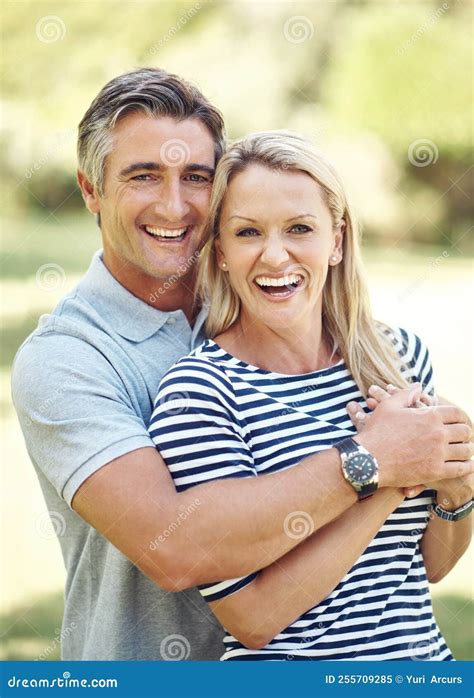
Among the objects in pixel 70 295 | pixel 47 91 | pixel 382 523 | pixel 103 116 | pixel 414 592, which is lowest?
pixel 414 592

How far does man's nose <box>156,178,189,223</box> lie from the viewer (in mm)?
2627

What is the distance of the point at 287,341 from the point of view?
2.49 m

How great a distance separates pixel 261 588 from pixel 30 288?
14.7 m

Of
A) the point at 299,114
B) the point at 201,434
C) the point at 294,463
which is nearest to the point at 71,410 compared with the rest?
the point at 201,434

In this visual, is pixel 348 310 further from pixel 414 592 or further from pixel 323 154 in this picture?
pixel 414 592

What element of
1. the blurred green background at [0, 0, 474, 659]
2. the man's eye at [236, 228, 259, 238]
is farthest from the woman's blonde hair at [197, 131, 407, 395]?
the blurred green background at [0, 0, 474, 659]

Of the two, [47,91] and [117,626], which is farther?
[47,91]

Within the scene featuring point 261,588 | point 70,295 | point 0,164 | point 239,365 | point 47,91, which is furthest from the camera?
point 0,164

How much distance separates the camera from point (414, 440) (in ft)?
7.51

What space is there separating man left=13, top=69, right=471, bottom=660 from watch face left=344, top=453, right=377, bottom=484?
29 mm

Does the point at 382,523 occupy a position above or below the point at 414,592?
above

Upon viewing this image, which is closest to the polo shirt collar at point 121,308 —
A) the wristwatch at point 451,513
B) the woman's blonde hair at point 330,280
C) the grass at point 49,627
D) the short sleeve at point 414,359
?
the woman's blonde hair at point 330,280

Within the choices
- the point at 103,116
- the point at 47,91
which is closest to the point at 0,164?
the point at 47,91

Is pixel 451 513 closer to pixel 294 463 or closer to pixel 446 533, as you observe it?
pixel 446 533
